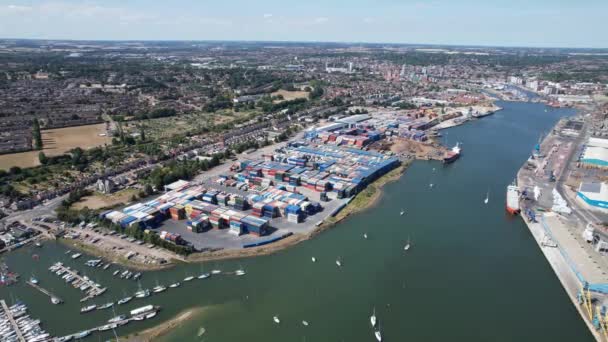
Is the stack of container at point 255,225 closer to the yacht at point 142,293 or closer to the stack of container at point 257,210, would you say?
the stack of container at point 257,210

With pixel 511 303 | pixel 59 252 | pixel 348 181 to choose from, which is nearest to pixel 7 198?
pixel 59 252

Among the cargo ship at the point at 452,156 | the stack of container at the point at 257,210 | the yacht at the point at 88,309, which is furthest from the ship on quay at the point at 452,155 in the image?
the yacht at the point at 88,309

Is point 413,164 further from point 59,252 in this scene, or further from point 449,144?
point 59,252

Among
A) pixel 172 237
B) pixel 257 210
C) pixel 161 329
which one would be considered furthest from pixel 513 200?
pixel 161 329

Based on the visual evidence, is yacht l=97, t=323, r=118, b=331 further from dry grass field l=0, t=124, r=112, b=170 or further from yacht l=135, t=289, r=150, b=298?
dry grass field l=0, t=124, r=112, b=170

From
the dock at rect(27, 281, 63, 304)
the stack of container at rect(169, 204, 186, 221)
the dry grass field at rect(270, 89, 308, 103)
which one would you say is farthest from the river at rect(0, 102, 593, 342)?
the dry grass field at rect(270, 89, 308, 103)

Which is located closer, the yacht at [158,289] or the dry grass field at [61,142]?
the yacht at [158,289]
